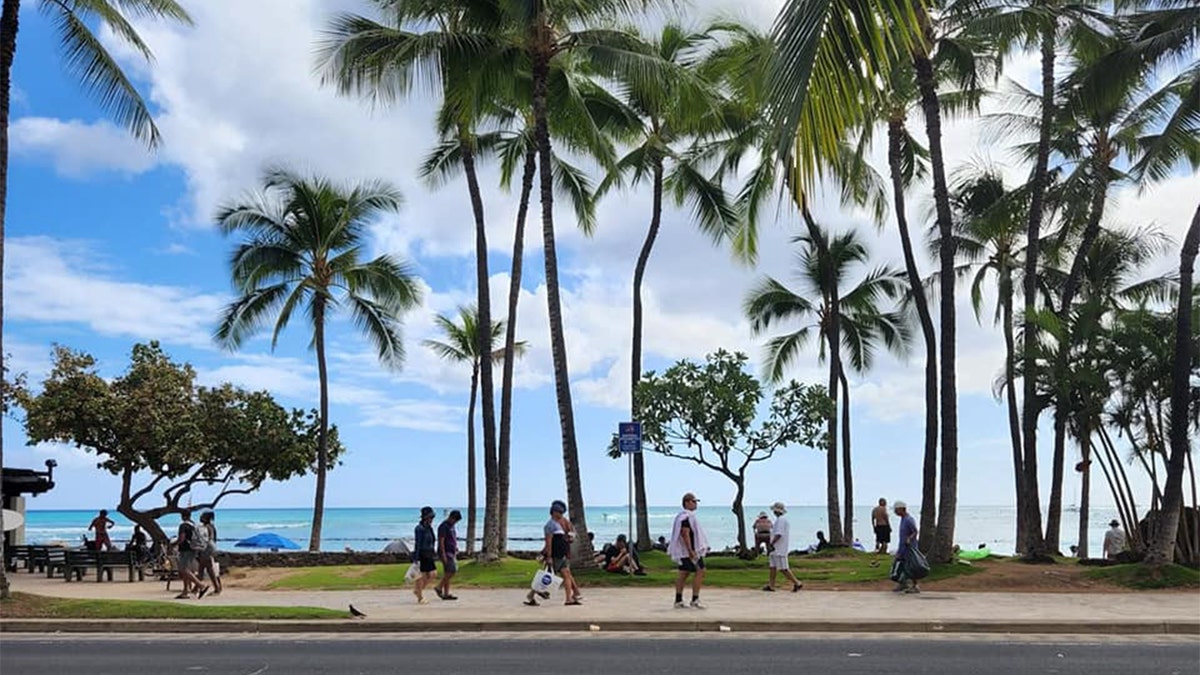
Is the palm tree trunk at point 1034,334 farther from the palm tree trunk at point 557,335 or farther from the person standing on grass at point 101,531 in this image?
the person standing on grass at point 101,531

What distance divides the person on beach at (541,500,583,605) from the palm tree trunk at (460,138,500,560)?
731 cm

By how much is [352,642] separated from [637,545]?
19.4 metres

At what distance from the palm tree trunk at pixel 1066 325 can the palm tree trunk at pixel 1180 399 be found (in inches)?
128

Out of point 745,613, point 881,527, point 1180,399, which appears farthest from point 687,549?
point 881,527

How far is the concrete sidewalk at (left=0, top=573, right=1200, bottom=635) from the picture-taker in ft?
49.4

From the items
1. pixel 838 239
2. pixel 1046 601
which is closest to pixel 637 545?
pixel 838 239

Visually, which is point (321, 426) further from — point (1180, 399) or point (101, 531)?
point (1180, 399)

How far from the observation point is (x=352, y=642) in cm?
1436

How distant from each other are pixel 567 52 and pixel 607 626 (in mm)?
14945

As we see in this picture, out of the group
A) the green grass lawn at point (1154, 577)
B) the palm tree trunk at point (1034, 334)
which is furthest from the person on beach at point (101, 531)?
the green grass lawn at point (1154, 577)

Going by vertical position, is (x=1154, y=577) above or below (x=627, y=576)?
above

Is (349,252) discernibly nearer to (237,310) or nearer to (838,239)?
(237,310)

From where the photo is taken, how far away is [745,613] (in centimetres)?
1670

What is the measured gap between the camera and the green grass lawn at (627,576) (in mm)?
22672
